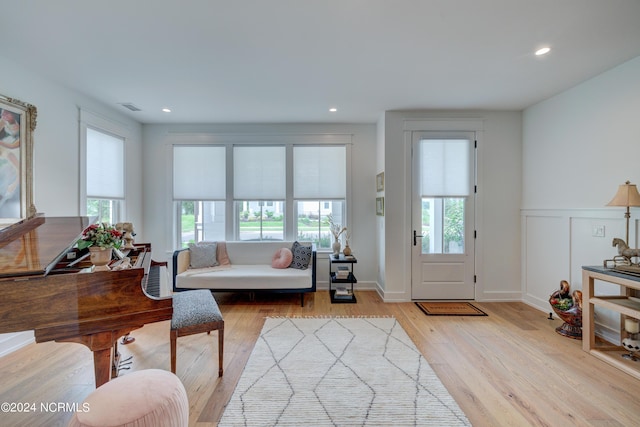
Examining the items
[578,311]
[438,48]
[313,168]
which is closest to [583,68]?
[438,48]

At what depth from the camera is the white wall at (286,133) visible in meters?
4.53

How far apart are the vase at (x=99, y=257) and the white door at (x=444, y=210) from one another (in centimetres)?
350

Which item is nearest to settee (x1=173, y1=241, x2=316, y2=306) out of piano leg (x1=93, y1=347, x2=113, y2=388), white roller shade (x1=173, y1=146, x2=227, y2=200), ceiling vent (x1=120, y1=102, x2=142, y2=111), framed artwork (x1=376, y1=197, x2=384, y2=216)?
white roller shade (x1=173, y1=146, x2=227, y2=200)

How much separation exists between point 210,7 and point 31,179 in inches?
100

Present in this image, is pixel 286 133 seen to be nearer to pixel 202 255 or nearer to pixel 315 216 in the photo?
pixel 315 216

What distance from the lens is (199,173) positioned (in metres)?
4.56

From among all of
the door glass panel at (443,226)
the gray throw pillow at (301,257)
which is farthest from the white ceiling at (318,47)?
the gray throw pillow at (301,257)

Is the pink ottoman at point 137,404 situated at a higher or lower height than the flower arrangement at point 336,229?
lower

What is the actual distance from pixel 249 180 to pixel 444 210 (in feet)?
10.0

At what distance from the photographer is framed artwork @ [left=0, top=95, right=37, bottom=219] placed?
2.53 m

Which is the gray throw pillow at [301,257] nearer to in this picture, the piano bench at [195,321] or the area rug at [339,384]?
the area rug at [339,384]

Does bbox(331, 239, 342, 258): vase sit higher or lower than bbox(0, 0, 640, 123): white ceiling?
lower

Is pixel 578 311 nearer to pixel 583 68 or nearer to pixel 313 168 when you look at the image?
pixel 583 68

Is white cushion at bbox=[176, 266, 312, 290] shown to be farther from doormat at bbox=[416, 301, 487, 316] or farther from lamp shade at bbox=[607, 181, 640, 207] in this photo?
lamp shade at bbox=[607, 181, 640, 207]
